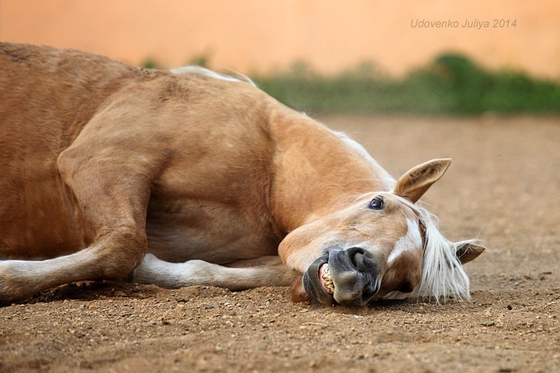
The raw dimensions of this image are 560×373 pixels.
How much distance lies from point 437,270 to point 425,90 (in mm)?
8539

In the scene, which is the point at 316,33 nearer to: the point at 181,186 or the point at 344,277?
the point at 181,186

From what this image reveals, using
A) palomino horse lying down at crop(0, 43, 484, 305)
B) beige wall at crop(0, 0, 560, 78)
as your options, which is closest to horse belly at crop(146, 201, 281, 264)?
palomino horse lying down at crop(0, 43, 484, 305)

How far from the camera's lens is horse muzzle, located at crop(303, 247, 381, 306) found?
3461 millimetres

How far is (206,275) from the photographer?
166 inches

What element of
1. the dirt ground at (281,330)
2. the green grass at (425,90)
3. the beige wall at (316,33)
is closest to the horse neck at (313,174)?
the dirt ground at (281,330)

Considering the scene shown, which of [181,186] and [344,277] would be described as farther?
[181,186]

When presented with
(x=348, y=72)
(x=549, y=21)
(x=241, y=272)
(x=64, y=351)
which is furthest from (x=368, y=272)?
(x=549, y=21)

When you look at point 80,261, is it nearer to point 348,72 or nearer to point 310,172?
point 310,172

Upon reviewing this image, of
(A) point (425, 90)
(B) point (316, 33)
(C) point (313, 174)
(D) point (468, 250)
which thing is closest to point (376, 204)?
(C) point (313, 174)

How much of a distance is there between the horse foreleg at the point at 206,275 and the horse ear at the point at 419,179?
683 mm

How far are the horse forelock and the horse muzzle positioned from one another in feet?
1.70

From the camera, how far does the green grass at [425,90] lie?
1162 centimetres

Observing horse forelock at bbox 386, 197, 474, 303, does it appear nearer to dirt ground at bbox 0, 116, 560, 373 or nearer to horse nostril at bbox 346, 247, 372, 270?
dirt ground at bbox 0, 116, 560, 373

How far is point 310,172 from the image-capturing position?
4.43 m
